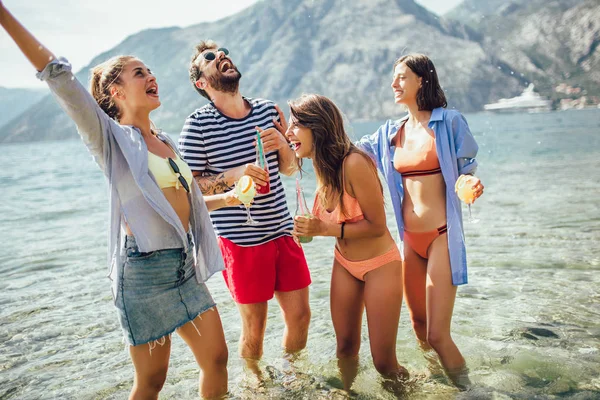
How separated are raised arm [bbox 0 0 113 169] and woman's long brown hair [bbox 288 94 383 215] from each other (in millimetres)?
1512

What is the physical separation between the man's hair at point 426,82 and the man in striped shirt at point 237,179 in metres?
1.16

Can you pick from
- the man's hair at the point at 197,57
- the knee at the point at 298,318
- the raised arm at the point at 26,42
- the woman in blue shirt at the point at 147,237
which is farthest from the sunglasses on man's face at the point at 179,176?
the knee at the point at 298,318

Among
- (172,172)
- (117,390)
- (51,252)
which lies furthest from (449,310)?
(51,252)

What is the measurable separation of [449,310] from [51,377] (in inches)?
154

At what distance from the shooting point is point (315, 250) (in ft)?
33.9

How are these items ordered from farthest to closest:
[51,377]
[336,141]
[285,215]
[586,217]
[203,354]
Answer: [586,217] → [51,377] → [285,215] → [336,141] → [203,354]

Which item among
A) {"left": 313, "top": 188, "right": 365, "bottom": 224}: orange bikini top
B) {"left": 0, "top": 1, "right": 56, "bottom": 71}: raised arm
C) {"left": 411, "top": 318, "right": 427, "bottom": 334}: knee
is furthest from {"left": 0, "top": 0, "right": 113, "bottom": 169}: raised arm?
{"left": 411, "top": 318, "right": 427, "bottom": 334}: knee

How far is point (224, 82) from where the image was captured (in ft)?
14.0

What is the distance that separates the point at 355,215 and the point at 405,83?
123 cm

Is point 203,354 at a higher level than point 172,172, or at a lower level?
lower

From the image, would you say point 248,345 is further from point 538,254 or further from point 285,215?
point 538,254

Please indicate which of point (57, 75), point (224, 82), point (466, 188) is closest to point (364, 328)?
point (466, 188)

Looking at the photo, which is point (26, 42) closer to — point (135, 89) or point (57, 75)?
point (57, 75)

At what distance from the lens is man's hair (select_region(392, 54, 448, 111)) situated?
4.36 meters
